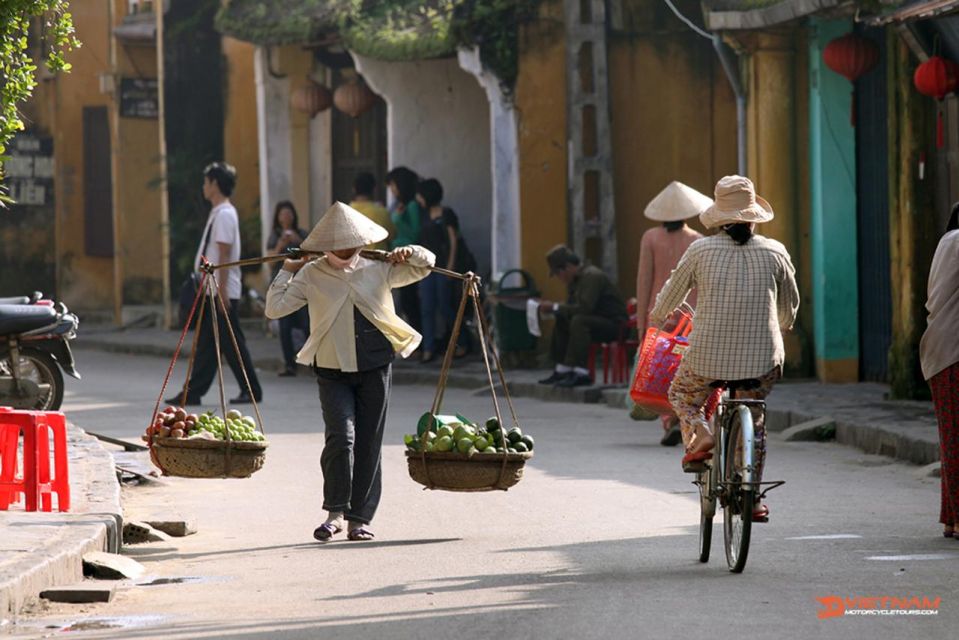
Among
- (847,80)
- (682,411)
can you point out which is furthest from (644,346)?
(847,80)

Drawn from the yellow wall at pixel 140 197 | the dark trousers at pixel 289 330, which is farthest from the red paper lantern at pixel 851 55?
the yellow wall at pixel 140 197

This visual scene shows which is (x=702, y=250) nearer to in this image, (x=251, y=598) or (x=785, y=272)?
(x=785, y=272)

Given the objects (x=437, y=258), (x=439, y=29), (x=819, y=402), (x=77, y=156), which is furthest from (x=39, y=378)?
(x=77, y=156)

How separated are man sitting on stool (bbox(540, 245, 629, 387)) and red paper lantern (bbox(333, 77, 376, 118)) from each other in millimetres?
7334

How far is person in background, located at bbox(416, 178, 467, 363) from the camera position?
21.2 m

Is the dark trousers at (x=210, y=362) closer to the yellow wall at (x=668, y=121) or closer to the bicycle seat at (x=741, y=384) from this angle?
the yellow wall at (x=668, y=121)

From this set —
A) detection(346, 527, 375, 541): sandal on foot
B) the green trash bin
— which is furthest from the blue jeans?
detection(346, 527, 375, 541): sandal on foot

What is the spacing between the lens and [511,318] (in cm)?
2059

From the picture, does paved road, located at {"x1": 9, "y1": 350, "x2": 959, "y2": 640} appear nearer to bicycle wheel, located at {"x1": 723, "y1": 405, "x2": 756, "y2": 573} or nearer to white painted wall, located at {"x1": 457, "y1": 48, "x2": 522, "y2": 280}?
bicycle wheel, located at {"x1": 723, "y1": 405, "x2": 756, "y2": 573}

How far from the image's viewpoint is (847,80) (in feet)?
58.7

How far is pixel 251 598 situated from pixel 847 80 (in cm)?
1124

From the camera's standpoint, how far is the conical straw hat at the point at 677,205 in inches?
536

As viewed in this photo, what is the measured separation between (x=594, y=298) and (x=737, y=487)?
9893 millimetres

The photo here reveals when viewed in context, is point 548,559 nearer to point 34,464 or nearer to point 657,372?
point 657,372
